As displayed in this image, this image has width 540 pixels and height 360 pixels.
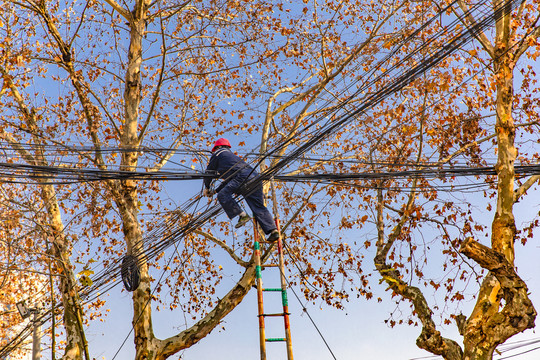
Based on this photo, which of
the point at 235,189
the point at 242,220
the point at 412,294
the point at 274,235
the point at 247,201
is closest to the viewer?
→ the point at 242,220

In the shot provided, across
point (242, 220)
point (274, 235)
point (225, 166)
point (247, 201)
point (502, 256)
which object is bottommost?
point (502, 256)

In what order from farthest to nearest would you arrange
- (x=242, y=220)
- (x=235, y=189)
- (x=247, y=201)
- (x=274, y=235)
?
1. (x=247, y=201)
2. (x=235, y=189)
3. (x=274, y=235)
4. (x=242, y=220)

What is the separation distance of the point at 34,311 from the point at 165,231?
275cm

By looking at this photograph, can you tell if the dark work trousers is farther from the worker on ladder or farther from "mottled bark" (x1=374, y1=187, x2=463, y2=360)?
"mottled bark" (x1=374, y1=187, x2=463, y2=360)

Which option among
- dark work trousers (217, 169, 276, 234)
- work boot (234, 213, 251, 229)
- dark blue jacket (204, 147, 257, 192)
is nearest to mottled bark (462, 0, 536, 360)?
dark work trousers (217, 169, 276, 234)

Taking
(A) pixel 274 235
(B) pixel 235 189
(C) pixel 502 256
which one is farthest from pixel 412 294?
(B) pixel 235 189

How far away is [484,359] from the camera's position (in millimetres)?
6996

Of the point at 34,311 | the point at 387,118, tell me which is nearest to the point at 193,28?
the point at 387,118

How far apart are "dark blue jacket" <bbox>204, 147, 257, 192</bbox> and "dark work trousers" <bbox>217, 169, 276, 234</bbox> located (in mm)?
54

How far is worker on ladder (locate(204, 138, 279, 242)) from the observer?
6895 mm

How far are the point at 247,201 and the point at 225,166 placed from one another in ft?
1.89

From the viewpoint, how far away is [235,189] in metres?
7.05

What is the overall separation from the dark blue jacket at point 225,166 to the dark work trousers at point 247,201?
5 cm

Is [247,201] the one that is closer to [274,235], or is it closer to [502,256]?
[274,235]
